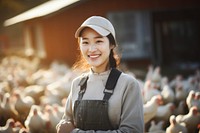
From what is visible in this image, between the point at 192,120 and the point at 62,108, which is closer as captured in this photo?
the point at 192,120

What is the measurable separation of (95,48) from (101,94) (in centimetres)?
35

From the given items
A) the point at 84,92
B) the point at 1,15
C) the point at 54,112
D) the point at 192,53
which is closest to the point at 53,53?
the point at 192,53

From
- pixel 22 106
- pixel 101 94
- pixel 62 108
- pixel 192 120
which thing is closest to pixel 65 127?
pixel 101 94

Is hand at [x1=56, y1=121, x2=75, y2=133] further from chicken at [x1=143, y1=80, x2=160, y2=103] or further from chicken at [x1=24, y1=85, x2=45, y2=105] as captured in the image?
chicken at [x1=24, y1=85, x2=45, y2=105]

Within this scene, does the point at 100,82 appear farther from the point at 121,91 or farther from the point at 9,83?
the point at 9,83

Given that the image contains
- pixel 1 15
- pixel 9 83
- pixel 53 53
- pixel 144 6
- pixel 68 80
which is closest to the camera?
pixel 68 80

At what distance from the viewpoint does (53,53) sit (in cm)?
1493

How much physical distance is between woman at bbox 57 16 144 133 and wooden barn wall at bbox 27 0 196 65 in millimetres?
10735

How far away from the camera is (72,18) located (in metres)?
14.2

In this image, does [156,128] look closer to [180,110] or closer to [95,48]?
[180,110]

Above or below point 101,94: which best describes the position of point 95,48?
above

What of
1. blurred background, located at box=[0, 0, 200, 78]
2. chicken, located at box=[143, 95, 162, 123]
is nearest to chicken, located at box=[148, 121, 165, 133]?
chicken, located at box=[143, 95, 162, 123]

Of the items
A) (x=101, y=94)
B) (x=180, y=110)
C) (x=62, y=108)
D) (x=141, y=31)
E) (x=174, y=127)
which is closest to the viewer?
(x=101, y=94)

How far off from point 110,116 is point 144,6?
37.6 feet
